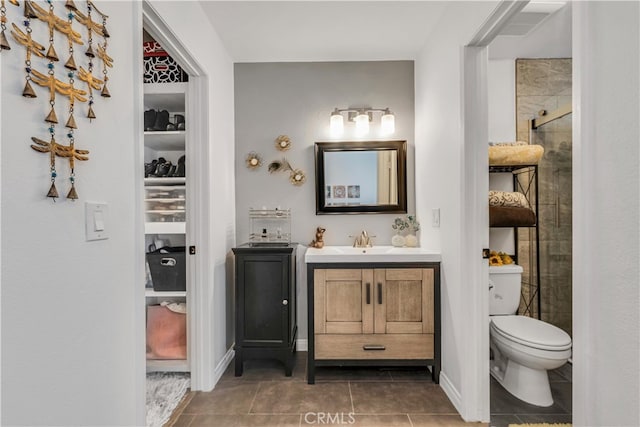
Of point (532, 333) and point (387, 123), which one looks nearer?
point (532, 333)

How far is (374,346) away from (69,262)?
6.30 feet

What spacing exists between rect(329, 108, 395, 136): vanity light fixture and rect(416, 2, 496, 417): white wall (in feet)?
1.00

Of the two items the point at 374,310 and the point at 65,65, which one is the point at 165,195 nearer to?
the point at 65,65

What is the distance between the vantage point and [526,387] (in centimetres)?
205

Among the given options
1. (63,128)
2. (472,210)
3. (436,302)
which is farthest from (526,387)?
(63,128)

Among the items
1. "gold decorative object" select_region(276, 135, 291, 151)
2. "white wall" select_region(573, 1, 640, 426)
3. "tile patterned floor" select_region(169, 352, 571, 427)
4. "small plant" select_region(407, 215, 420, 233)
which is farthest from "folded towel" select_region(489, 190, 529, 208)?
"gold decorative object" select_region(276, 135, 291, 151)

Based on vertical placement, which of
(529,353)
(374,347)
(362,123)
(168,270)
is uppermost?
(362,123)

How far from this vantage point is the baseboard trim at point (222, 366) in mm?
2319

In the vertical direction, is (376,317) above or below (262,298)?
below

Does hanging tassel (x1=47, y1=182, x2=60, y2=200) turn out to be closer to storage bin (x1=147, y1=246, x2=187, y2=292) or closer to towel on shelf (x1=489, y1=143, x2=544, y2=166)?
storage bin (x1=147, y1=246, x2=187, y2=292)

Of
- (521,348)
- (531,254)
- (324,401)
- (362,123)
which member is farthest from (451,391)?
(362,123)

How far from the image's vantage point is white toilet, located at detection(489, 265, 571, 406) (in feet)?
6.31

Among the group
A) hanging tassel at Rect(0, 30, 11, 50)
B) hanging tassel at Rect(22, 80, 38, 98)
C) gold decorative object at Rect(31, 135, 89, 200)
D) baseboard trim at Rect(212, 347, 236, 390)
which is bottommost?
baseboard trim at Rect(212, 347, 236, 390)

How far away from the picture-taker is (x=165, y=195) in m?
2.54
